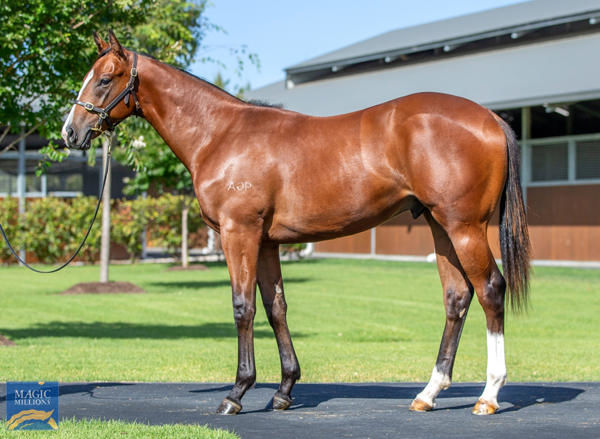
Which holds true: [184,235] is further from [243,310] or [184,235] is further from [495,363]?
[495,363]

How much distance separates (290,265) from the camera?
28.0 metres

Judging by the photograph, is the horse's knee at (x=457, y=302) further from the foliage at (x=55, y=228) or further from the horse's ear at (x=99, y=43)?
the foliage at (x=55, y=228)

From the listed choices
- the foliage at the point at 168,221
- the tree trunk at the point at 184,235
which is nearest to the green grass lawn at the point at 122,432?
the tree trunk at the point at 184,235

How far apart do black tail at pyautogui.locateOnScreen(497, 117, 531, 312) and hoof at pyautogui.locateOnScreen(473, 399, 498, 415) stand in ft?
2.21

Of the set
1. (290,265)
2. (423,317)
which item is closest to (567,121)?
(290,265)

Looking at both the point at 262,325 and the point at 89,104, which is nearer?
the point at 89,104

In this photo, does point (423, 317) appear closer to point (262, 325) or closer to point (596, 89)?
point (262, 325)

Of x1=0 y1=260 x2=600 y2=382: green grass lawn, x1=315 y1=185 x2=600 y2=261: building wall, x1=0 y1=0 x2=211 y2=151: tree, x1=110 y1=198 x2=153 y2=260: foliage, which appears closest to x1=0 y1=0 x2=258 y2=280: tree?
x1=0 y1=0 x2=211 y2=151: tree

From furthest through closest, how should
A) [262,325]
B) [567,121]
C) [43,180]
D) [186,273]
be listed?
1. [43,180]
2. [567,121]
3. [186,273]
4. [262,325]

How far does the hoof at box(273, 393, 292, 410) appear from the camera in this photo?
18.9 ft

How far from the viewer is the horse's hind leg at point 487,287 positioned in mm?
5336

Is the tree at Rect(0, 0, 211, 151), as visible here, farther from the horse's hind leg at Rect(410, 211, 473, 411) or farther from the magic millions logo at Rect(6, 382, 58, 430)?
the horse's hind leg at Rect(410, 211, 473, 411)

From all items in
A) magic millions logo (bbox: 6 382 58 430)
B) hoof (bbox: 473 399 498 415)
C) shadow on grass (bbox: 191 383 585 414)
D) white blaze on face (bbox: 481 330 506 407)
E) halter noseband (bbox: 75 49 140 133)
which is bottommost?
shadow on grass (bbox: 191 383 585 414)

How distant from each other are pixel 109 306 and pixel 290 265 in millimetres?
12749
